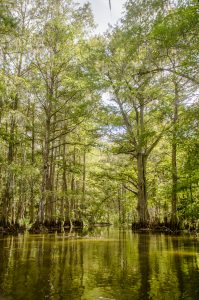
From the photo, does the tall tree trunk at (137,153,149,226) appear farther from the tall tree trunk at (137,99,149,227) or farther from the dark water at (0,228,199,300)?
the dark water at (0,228,199,300)

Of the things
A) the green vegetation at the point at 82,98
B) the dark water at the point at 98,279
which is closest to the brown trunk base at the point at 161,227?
the green vegetation at the point at 82,98

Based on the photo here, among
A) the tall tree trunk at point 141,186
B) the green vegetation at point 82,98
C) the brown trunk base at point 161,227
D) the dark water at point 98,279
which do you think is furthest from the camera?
the tall tree trunk at point 141,186

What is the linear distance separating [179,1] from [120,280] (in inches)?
396

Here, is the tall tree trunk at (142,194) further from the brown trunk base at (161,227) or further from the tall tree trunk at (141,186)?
the brown trunk base at (161,227)

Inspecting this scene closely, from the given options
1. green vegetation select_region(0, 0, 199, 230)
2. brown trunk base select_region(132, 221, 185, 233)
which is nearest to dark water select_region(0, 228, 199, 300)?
green vegetation select_region(0, 0, 199, 230)

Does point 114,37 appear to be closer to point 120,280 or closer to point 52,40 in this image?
point 52,40

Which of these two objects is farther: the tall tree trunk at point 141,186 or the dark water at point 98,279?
the tall tree trunk at point 141,186

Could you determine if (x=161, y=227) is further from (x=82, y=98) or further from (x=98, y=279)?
(x=98, y=279)

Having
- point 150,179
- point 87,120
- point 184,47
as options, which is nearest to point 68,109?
point 87,120

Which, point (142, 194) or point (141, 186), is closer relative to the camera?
point (142, 194)

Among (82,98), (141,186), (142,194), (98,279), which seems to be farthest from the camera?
(141,186)

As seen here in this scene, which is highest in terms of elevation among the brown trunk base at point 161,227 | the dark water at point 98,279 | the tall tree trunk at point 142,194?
the tall tree trunk at point 142,194

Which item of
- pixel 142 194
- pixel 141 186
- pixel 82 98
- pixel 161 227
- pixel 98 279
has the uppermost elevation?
pixel 82 98

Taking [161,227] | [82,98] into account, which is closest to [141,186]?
[161,227]
